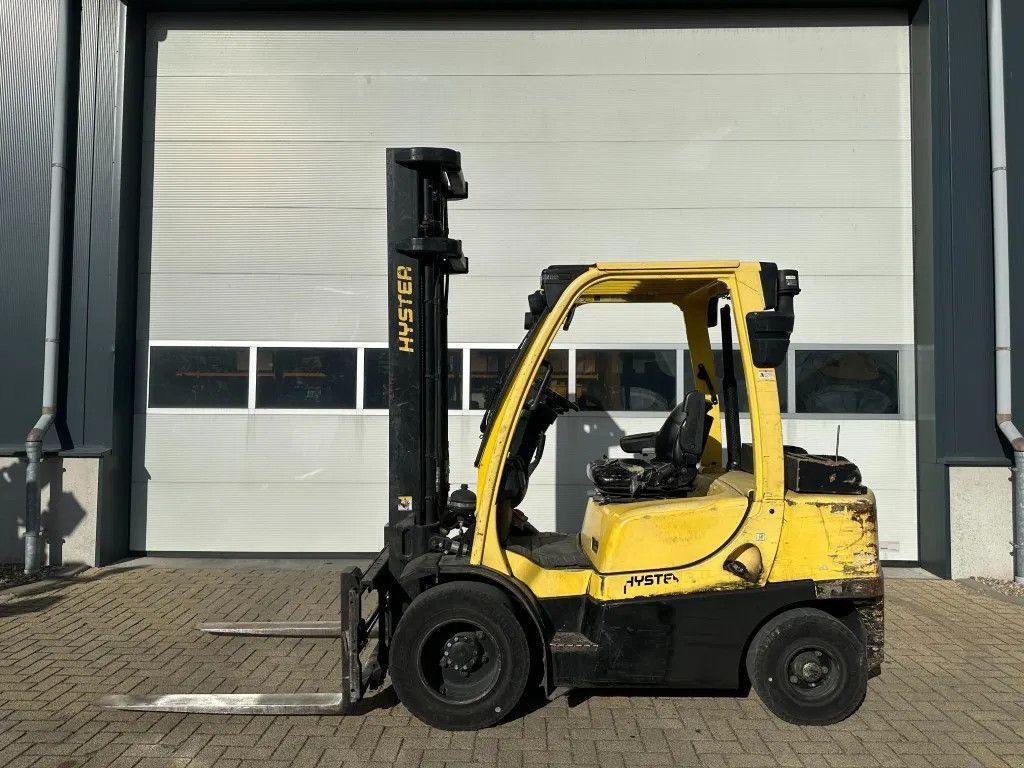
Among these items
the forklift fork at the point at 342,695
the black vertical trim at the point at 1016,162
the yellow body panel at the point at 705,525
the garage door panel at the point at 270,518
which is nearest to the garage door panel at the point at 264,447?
the garage door panel at the point at 270,518

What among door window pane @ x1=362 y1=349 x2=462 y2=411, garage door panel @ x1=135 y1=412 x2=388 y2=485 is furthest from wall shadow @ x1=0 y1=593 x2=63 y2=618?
door window pane @ x1=362 y1=349 x2=462 y2=411

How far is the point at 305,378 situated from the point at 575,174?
3808mm

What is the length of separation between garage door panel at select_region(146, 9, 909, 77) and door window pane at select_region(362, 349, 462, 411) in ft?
10.6

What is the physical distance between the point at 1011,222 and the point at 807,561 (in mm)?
5479

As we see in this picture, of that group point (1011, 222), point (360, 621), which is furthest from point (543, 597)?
point (1011, 222)

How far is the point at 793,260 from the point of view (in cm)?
752

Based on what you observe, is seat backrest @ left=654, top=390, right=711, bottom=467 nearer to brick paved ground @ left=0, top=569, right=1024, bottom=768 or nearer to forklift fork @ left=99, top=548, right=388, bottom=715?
brick paved ground @ left=0, top=569, right=1024, bottom=768

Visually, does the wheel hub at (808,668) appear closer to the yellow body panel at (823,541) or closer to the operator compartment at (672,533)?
the yellow body panel at (823,541)

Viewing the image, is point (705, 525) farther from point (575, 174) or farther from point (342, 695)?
point (575, 174)

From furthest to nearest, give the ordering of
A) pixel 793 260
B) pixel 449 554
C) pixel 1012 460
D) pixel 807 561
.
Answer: pixel 793 260 < pixel 1012 460 < pixel 449 554 < pixel 807 561

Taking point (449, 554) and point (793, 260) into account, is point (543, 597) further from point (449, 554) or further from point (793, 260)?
point (793, 260)

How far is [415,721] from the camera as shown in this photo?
3848mm

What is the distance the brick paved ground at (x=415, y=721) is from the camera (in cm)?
349

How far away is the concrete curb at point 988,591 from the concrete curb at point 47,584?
889cm
